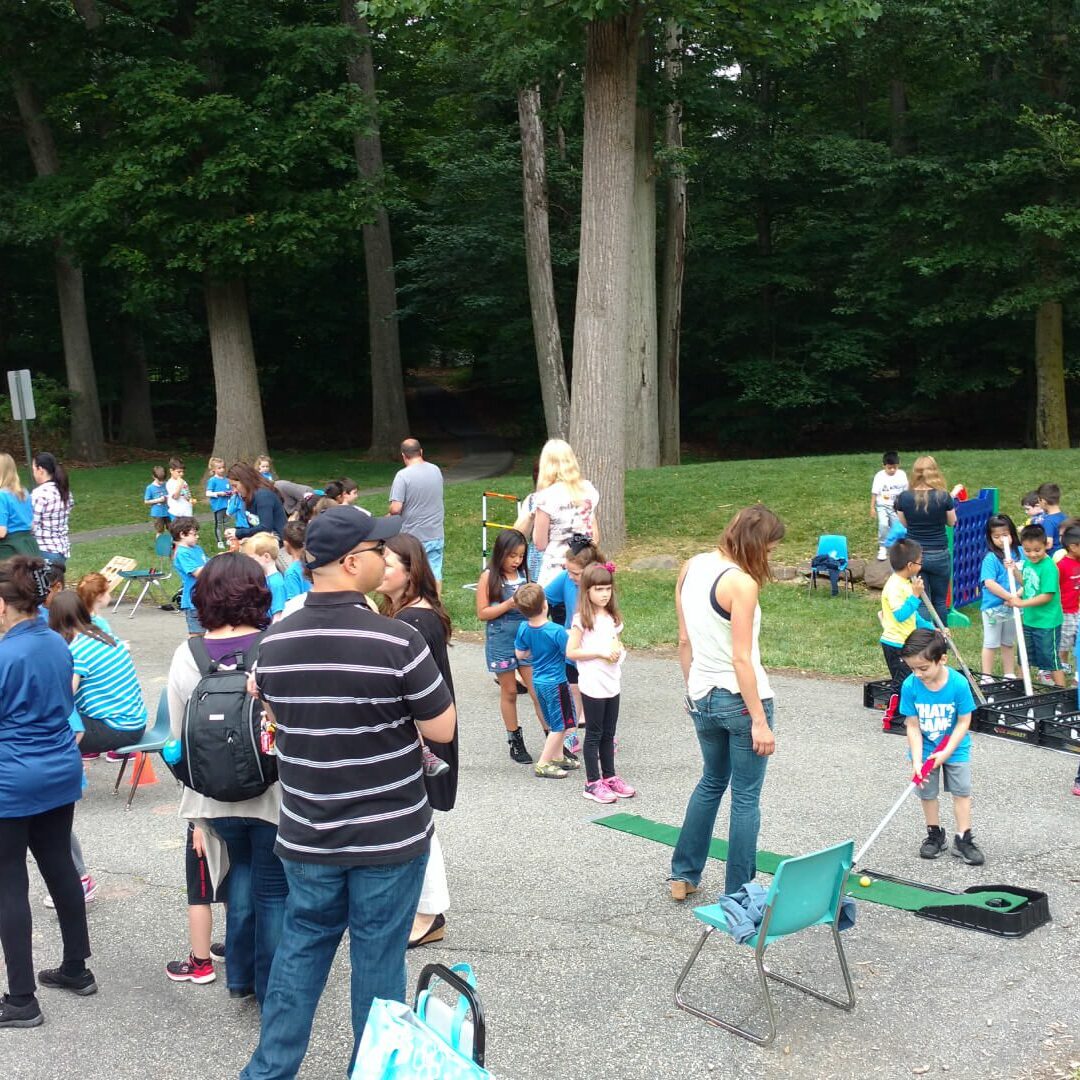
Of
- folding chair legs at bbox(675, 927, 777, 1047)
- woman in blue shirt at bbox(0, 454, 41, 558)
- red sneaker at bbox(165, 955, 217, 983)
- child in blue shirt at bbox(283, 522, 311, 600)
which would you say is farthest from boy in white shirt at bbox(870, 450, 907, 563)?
red sneaker at bbox(165, 955, 217, 983)

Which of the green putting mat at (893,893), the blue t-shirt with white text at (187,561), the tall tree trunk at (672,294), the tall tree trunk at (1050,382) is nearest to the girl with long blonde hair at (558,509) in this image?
the green putting mat at (893,893)

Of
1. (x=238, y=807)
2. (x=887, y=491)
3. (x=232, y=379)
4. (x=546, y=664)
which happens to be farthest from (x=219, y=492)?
(x=238, y=807)

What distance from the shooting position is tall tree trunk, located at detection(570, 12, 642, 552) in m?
15.2

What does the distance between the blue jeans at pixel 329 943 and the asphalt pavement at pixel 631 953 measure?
63 centimetres

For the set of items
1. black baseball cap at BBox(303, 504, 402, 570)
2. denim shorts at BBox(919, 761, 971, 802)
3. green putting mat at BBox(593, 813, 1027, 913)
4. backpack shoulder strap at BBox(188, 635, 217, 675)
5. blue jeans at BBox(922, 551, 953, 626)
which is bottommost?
green putting mat at BBox(593, 813, 1027, 913)

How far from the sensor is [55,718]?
4840 millimetres

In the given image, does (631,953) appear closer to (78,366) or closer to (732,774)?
(732,774)

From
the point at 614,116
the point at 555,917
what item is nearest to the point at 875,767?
the point at 555,917

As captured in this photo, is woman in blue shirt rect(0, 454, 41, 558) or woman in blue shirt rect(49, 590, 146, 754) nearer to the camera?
woman in blue shirt rect(49, 590, 146, 754)

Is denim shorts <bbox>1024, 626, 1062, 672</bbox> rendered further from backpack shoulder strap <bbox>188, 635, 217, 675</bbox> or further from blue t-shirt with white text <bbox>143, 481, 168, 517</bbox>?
blue t-shirt with white text <bbox>143, 481, 168, 517</bbox>

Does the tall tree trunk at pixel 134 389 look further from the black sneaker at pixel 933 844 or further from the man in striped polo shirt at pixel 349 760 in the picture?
the man in striped polo shirt at pixel 349 760

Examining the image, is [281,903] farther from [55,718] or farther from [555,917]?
[555,917]

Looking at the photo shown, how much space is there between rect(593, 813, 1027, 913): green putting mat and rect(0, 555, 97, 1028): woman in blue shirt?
9.91ft

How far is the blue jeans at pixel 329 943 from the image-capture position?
12.3ft
